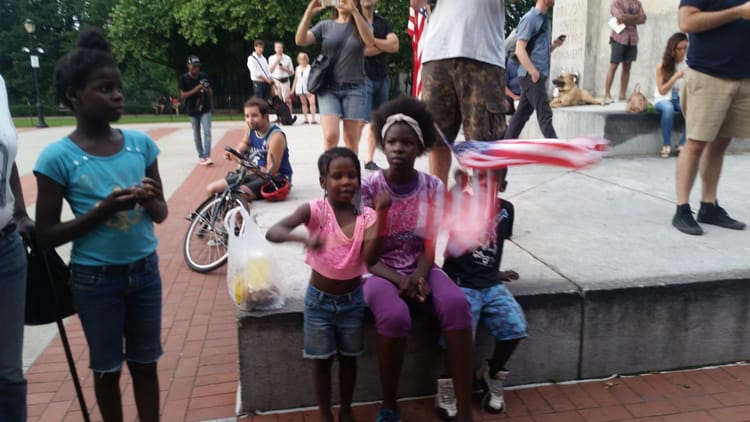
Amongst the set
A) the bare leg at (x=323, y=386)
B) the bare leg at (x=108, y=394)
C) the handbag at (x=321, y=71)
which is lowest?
the bare leg at (x=323, y=386)

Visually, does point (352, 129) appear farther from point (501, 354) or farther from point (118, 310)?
point (118, 310)

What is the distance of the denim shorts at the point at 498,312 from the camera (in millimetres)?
2904

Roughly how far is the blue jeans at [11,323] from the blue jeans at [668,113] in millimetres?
7298

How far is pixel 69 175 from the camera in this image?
2.12 m

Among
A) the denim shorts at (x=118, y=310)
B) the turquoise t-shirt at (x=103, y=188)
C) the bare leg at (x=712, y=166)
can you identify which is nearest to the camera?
the turquoise t-shirt at (x=103, y=188)

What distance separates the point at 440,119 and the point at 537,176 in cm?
264

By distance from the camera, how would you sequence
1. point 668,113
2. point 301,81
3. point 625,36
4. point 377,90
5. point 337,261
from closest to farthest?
point 337,261 → point 377,90 → point 668,113 → point 625,36 → point 301,81

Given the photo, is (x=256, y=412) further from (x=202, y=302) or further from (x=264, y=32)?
(x=264, y=32)

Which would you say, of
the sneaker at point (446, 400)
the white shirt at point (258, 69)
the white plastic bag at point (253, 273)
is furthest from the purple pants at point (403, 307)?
the white shirt at point (258, 69)

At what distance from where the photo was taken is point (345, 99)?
554cm

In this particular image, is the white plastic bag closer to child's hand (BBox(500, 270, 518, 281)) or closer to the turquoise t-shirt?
the turquoise t-shirt

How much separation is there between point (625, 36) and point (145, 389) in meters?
8.83

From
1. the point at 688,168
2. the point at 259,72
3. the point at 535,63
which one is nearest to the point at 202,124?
the point at 259,72

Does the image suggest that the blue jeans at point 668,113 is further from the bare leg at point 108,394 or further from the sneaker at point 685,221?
the bare leg at point 108,394
